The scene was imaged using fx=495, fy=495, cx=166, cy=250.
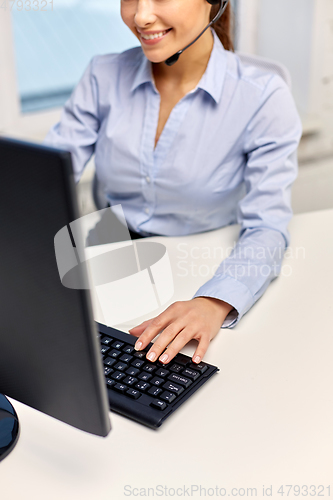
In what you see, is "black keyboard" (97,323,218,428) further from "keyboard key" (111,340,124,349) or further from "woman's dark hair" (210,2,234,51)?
"woman's dark hair" (210,2,234,51)

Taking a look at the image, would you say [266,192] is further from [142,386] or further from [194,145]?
[142,386]

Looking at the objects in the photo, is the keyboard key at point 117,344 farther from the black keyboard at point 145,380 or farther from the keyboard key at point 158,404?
the keyboard key at point 158,404

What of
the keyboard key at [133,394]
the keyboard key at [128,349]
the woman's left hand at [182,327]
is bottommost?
the woman's left hand at [182,327]

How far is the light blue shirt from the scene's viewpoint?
3.41 feet

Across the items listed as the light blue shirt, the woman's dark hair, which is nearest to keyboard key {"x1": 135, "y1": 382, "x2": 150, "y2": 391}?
the light blue shirt

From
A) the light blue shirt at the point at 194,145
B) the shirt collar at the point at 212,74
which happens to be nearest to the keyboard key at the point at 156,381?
the light blue shirt at the point at 194,145

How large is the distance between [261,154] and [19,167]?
2.53ft

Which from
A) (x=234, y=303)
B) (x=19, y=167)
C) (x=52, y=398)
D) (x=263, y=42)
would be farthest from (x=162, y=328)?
(x=263, y=42)

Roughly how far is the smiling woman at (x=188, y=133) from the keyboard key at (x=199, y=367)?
26 cm

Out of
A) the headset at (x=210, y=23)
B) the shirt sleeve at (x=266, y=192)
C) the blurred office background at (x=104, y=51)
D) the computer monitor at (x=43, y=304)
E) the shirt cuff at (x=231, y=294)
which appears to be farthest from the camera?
the blurred office background at (x=104, y=51)

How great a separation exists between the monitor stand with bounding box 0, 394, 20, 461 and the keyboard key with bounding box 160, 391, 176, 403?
0.55 ft

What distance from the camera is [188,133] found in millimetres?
1097

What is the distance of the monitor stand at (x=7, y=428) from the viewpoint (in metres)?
0.53

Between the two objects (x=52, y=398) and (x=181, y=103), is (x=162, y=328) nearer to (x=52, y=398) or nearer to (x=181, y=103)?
(x=52, y=398)
